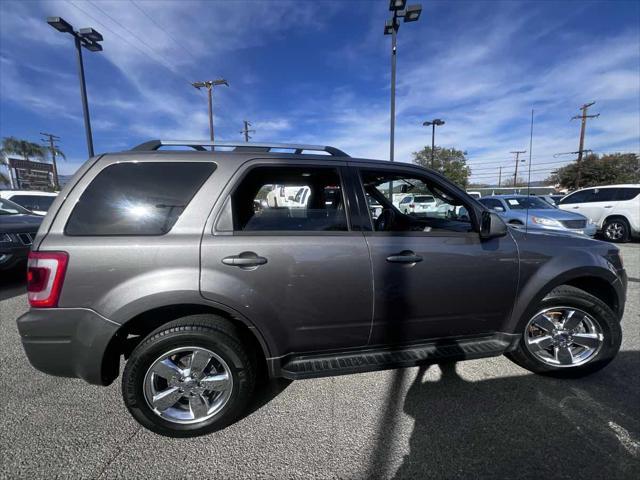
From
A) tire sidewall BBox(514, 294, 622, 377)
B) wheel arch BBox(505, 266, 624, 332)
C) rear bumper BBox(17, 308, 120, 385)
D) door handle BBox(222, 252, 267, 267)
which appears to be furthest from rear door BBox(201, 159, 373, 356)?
tire sidewall BBox(514, 294, 622, 377)

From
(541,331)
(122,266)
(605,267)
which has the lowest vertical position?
(541,331)

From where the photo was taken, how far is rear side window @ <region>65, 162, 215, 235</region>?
182 cm

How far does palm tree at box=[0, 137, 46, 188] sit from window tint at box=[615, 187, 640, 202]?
54.1 metres

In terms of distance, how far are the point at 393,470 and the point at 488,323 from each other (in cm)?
128

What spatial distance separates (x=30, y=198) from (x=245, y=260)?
36.5 feet

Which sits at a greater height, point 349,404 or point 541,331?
point 541,331

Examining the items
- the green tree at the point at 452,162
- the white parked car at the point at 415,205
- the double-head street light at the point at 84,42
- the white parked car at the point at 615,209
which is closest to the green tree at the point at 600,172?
the green tree at the point at 452,162

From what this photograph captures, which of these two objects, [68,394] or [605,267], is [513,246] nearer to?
[605,267]

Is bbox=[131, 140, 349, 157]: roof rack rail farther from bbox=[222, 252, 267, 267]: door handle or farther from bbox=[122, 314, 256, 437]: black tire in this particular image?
bbox=[122, 314, 256, 437]: black tire

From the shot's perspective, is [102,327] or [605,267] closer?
[102,327]

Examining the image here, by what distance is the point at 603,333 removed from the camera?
244 cm

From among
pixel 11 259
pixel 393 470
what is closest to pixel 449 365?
pixel 393 470

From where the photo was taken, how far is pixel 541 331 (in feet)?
8.20

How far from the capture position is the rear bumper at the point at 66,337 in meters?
1.74
